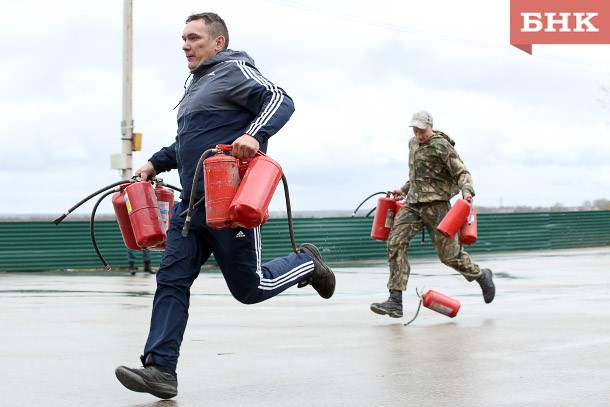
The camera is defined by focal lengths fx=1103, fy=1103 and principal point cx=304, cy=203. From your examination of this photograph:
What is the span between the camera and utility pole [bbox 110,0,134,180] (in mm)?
22672

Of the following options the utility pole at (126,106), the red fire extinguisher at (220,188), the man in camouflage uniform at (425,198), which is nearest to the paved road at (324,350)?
the man in camouflage uniform at (425,198)

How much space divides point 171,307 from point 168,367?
312mm

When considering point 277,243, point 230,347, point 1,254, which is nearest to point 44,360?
point 230,347

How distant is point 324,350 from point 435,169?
2853 mm

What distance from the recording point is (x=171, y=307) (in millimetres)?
5785

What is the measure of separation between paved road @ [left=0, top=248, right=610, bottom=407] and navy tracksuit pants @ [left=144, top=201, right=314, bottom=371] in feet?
1.04

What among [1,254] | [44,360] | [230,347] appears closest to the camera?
[44,360]

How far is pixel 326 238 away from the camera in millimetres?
22859

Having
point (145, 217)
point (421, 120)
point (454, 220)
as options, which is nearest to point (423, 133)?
point (421, 120)

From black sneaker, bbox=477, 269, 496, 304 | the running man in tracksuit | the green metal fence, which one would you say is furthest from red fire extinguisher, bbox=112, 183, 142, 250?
the green metal fence

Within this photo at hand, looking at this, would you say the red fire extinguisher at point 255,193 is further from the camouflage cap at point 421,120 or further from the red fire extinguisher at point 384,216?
the red fire extinguisher at point 384,216

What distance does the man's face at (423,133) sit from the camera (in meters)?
9.86

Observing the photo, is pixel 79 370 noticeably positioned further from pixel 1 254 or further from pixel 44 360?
pixel 1 254

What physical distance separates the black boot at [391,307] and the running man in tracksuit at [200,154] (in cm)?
356
